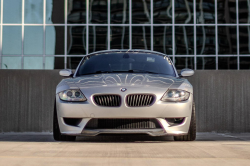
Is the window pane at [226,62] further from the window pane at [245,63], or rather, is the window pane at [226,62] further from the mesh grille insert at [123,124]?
the mesh grille insert at [123,124]

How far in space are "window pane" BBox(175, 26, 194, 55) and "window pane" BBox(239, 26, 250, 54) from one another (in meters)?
2.56

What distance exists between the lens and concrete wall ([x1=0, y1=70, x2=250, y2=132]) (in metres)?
9.66

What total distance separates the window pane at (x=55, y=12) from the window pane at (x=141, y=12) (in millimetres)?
3720

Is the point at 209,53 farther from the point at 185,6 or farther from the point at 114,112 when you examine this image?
the point at 114,112

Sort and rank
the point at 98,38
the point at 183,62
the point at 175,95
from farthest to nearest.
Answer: the point at 98,38, the point at 183,62, the point at 175,95

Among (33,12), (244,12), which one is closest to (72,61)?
(33,12)

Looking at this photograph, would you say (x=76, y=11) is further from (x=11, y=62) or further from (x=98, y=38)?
(x=11, y=62)

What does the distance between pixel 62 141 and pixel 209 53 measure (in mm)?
18766

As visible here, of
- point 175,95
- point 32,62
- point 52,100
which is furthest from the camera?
point 32,62

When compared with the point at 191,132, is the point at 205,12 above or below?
above

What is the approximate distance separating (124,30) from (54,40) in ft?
12.2

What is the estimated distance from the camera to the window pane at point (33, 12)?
82.0ft

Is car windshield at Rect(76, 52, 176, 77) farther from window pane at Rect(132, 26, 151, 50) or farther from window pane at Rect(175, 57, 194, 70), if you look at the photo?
window pane at Rect(132, 26, 151, 50)

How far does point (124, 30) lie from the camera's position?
81.7 feet
